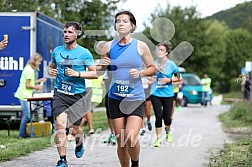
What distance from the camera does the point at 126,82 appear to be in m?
7.40

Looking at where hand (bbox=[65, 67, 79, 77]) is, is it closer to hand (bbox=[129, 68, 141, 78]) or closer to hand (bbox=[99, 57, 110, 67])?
hand (bbox=[99, 57, 110, 67])

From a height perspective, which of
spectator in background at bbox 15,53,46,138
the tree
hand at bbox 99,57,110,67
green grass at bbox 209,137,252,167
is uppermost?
hand at bbox 99,57,110,67

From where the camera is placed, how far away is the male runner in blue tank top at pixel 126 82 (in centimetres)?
735

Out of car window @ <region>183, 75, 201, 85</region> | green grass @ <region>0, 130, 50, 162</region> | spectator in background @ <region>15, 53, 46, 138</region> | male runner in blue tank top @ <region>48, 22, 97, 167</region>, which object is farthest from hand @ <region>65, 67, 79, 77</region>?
car window @ <region>183, 75, 201, 85</region>

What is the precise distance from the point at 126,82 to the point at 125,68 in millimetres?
165

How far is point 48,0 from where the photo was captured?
2438 cm

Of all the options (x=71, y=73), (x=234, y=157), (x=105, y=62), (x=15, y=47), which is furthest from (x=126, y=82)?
(x=15, y=47)

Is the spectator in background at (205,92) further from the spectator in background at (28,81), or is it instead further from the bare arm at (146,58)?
the bare arm at (146,58)

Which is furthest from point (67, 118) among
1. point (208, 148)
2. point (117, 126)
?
point (208, 148)

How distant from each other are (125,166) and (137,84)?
3.21 ft

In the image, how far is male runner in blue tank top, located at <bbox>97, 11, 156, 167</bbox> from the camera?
7352 millimetres

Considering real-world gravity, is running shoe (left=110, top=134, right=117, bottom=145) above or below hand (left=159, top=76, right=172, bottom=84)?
below

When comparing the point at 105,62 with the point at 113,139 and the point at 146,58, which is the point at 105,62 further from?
the point at 113,139

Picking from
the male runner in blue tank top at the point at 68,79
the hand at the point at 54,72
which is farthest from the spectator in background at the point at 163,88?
the hand at the point at 54,72
